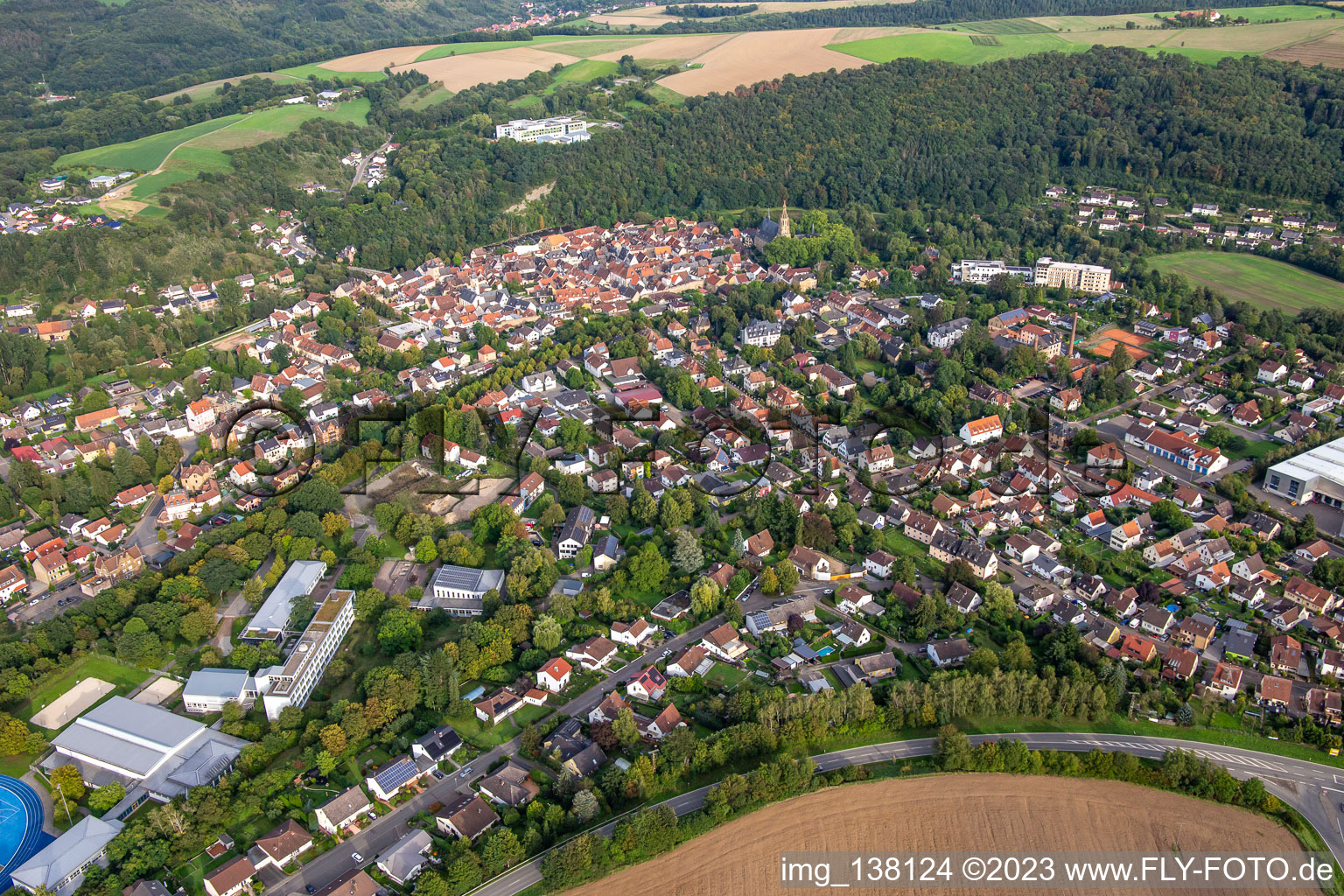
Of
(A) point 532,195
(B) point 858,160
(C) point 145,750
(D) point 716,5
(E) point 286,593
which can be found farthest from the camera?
(D) point 716,5

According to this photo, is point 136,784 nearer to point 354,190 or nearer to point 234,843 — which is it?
point 234,843

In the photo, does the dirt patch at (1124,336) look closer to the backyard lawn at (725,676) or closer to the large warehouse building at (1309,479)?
the large warehouse building at (1309,479)

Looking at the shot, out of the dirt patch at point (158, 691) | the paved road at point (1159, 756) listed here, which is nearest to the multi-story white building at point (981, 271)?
the paved road at point (1159, 756)

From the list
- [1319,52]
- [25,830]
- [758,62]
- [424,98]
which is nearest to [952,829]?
[25,830]

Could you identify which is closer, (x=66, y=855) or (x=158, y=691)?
(x=66, y=855)

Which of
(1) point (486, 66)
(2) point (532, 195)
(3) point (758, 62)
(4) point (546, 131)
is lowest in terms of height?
(2) point (532, 195)

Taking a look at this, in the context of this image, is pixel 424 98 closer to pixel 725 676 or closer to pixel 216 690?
pixel 216 690

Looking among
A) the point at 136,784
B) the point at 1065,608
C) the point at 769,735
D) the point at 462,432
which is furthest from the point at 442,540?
the point at 1065,608
